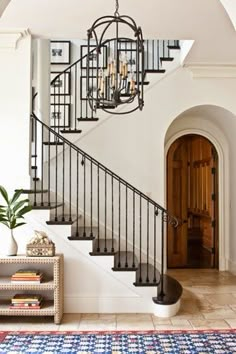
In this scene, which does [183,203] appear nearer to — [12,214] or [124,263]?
[124,263]

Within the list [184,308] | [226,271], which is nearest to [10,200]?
[184,308]

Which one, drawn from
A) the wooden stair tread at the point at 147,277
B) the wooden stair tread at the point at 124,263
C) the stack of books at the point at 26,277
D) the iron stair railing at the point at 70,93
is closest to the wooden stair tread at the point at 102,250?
the wooden stair tread at the point at 124,263

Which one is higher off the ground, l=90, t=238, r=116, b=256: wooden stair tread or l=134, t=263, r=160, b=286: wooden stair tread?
l=90, t=238, r=116, b=256: wooden stair tread

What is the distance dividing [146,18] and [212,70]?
1.88 meters

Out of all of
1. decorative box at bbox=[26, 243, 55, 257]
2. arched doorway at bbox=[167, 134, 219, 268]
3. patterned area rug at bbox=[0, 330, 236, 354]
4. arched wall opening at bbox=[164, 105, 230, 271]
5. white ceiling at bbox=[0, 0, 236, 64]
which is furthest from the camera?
arched doorway at bbox=[167, 134, 219, 268]

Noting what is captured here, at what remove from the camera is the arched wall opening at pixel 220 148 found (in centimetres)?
692

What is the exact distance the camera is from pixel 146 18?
14.7 ft

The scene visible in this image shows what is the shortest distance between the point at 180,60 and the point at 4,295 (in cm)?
411

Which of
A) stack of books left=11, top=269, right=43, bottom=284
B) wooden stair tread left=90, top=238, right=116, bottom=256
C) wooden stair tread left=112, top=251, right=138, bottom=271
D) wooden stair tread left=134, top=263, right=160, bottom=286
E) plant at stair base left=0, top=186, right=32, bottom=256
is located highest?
plant at stair base left=0, top=186, right=32, bottom=256

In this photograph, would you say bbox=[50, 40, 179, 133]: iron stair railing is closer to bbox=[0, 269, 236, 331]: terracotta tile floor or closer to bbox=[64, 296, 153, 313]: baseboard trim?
bbox=[64, 296, 153, 313]: baseboard trim

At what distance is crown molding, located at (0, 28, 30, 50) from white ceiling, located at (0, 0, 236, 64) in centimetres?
8

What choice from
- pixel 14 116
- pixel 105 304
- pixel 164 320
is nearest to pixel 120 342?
pixel 164 320

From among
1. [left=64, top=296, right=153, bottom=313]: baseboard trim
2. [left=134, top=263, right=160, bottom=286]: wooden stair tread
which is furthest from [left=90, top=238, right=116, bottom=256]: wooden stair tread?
[left=64, top=296, right=153, bottom=313]: baseboard trim

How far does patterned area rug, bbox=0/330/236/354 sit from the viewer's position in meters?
3.61
